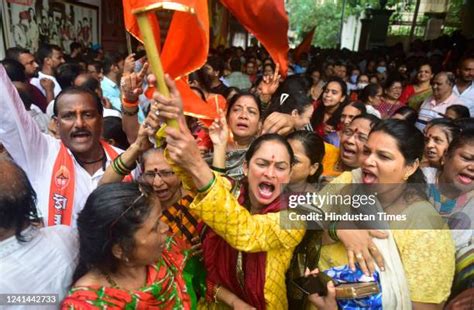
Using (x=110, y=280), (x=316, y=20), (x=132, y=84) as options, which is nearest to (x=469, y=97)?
(x=132, y=84)

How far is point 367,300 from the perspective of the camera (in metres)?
1.30

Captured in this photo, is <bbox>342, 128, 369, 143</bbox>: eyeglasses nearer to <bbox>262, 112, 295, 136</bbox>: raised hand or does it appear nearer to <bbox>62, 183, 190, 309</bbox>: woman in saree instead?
<bbox>262, 112, 295, 136</bbox>: raised hand

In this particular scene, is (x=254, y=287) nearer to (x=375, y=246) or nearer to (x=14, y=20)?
(x=375, y=246)

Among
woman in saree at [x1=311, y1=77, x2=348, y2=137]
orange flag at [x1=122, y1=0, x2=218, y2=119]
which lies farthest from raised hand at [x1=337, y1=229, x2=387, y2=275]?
woman in saree at [x1=311, y1=77, x2=348, y2=137]

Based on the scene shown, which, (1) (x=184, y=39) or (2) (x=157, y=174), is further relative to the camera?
(2) (x=157, y=174)

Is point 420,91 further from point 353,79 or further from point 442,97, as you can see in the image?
point 353,79

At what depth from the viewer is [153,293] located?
131 centimetres

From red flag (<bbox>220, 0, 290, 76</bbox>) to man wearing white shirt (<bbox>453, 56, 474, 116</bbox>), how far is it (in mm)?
3096

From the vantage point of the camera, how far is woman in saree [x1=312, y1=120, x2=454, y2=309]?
130 centimetres

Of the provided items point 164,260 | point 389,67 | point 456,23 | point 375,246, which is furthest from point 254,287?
point 456,23

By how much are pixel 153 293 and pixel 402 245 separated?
0.82m

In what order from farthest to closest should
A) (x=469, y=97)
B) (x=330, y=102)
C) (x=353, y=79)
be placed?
(x=353, y=79)
(x=469, y=97)
(x=330, y=102)

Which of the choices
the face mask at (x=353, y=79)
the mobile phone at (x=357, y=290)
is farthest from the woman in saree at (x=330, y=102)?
the face mask at (x=353, y=79)

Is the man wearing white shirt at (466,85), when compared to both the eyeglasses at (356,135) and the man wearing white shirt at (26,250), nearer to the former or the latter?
the eyeglasses at (356,135)
